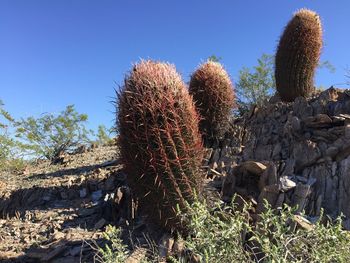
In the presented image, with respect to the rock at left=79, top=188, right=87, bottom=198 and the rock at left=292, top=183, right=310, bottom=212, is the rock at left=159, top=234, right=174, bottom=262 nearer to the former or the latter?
the rock at left=292, top=183, right=310, bottom=212

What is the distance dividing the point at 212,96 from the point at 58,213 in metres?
2.87

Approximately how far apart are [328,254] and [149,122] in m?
2.11

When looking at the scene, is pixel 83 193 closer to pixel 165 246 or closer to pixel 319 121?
pixel 165 246

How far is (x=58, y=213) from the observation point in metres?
6.32

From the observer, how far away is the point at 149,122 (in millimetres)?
4398

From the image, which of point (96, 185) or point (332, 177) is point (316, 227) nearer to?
point (332, 177)

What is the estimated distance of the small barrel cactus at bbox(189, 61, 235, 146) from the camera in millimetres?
6734

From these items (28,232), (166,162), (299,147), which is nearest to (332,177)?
(299,147)

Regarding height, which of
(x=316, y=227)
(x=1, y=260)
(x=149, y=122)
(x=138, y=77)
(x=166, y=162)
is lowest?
(x=1, y=260)

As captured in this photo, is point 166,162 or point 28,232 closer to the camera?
point 166,162

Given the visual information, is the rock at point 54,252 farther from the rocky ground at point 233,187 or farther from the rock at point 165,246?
the rock at point 165,246

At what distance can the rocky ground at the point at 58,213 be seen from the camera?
5.15 m

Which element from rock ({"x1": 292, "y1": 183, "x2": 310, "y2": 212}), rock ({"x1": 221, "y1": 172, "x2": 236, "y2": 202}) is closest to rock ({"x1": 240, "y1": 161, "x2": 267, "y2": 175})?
rock ({"x1": 221, "y1": 172, "x2": 236, "y2": 202})

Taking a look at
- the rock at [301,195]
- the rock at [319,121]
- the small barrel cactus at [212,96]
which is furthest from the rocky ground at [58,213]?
the rock at [319,121]
